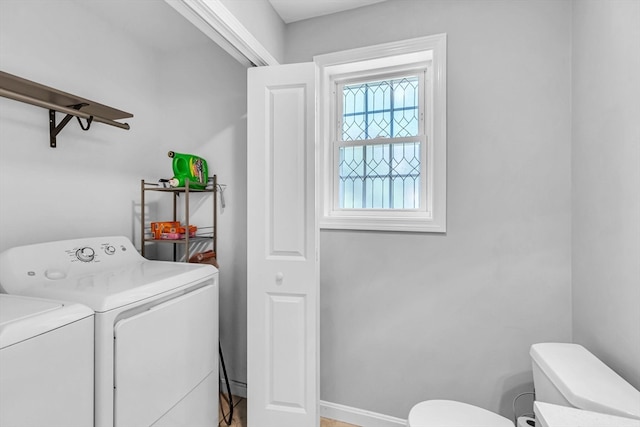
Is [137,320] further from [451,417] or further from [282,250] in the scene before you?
[451,417]

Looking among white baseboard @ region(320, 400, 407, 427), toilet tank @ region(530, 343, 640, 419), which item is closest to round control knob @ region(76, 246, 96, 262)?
white baseboard @ region(320, 400, 407, 427)

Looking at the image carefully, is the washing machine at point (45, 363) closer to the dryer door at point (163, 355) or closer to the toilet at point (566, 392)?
the dryer door at point (163, 355)

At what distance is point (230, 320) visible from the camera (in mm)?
2207

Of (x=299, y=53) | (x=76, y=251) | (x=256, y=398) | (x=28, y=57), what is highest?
(x=299, y=53)

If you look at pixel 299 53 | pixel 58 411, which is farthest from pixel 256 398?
pixel 299 53

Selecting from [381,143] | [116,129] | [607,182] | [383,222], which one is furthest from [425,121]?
[116,129]

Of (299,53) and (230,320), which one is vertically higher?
(299,53)

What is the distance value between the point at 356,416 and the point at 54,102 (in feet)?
8.08

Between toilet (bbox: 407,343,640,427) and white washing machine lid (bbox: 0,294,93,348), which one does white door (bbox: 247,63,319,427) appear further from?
white washing machine lid (bbox: 0,294,93,348)

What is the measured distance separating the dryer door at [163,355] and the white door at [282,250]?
0.27 metres

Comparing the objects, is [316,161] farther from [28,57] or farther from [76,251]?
[28,57]

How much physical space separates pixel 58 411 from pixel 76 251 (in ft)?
2.75

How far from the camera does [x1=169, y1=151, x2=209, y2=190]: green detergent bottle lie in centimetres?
196

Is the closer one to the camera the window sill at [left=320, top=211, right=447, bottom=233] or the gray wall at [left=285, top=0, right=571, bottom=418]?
the gray wall at [left=285, top=0, right=571, bottom=418]
